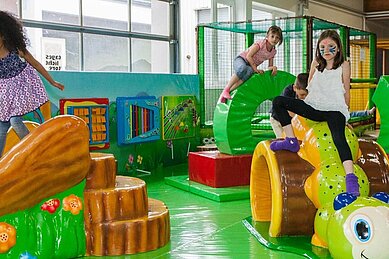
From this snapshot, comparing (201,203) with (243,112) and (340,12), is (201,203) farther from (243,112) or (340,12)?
(340,12)

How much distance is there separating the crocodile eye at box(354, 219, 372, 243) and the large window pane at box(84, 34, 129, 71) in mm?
5599

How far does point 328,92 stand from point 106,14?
5180mm

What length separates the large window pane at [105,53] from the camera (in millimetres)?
7909

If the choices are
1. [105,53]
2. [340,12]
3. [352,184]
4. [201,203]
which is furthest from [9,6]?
[340,12]

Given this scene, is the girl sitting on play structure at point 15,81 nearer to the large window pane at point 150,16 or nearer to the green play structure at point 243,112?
the green play structure at point 243,112

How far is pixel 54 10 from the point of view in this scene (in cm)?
749

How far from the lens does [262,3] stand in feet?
36.7

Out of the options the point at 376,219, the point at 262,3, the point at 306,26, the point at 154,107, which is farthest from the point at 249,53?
the point at 262,3

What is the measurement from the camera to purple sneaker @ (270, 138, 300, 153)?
3.75 meters

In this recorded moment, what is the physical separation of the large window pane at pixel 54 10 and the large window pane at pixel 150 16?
119 cm

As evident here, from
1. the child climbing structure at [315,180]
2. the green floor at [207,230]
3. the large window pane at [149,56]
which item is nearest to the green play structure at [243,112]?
the green floor at [207,230]

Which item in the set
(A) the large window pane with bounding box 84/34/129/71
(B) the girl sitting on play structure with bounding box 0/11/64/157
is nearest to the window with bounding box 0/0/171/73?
(A) the large window pane with bounding box 84/34/129/71

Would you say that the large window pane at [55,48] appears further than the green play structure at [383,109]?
Yes

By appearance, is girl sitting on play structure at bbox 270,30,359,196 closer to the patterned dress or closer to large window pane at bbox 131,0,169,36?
the patterned dress
